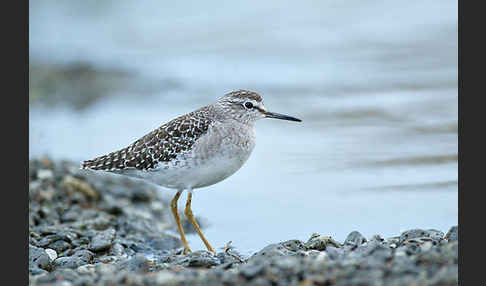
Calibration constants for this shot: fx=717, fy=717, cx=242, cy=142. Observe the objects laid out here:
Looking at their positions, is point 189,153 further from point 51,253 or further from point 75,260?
point 51,253

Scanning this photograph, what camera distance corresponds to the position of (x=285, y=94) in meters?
16.4

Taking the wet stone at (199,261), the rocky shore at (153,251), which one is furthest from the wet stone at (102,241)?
the wet stone at (199,261)

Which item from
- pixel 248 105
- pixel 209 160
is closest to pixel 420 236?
pixel 209 160

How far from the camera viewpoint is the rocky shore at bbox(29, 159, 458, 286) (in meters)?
5.47

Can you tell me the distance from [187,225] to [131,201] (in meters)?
1.33

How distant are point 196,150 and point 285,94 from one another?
8089 millimetres

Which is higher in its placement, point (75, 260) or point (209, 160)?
point (209, 160)

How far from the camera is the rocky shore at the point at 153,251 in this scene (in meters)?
5.47

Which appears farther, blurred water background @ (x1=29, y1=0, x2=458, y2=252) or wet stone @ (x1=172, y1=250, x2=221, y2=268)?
blurred water background @ (x1=29, y1=0, x2=458, y2=252)

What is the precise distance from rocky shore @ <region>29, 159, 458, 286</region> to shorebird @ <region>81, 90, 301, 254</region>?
88 centimetres

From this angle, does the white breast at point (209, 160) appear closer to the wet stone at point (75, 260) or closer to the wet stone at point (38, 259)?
the wet stone at point (75, 260)

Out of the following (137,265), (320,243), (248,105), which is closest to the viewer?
(137,265)

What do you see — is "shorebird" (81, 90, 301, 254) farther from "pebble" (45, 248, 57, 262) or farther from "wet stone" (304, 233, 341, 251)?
"wet stone" (304, 233, 341, 251)

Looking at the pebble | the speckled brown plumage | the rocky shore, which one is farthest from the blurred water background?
the pebble
